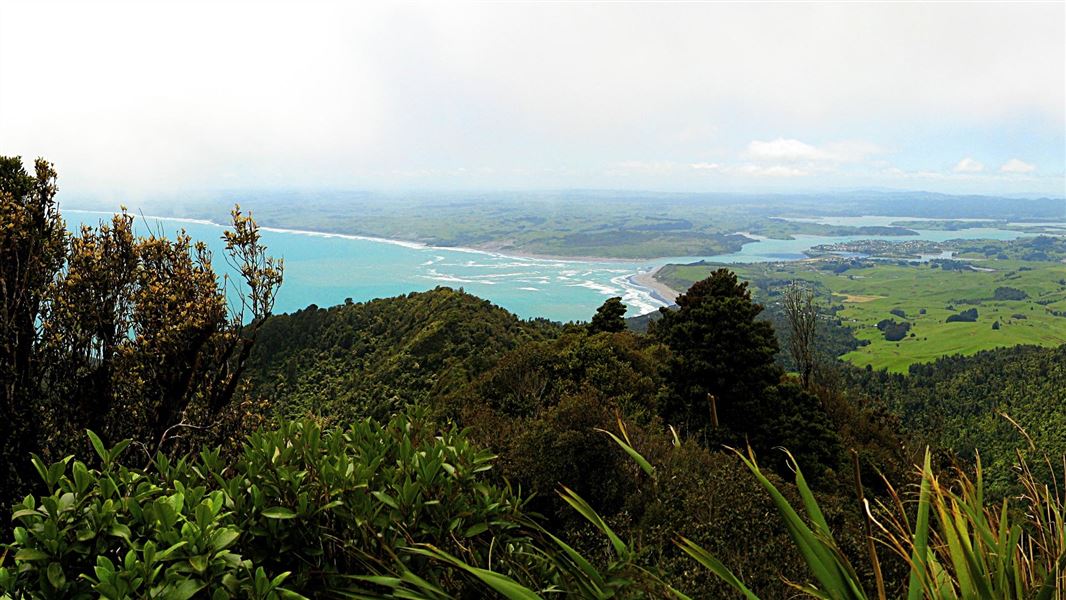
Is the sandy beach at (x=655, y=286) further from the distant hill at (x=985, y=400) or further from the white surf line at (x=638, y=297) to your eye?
the distant hill at (x=985, y=400)

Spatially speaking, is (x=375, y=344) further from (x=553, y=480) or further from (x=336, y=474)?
(x=336, y=474)

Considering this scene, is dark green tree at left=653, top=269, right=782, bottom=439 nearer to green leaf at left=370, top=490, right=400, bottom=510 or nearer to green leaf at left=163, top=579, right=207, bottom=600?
green leaf at left=370, top=490, right=400, bottom=510

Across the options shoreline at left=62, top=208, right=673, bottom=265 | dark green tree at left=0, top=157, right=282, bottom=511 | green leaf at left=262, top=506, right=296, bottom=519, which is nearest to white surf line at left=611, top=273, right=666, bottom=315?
shoreline at left=62, top=208, right=673, bottom=265

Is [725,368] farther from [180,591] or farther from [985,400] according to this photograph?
[985,400]

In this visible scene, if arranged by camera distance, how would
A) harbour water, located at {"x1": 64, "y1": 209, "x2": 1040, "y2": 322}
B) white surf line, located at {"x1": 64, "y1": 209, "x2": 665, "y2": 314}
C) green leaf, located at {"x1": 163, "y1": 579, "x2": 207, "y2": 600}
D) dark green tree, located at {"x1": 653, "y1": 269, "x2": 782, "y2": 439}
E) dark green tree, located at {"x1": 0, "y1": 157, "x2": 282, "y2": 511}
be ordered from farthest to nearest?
1. white surf line, located at {"x1": 64, "y1": 209, "x2": 665, "y2": 314}
2. harbour water, located at {"x1": 64, "y1": 209, "x2": 1040, "y2": 322}
3. dark green tree, located at {"x1": 653, "y1": 269, "x2": 782, "y2": 439}
4. dark green tree, located at {"x1": 0, "y1": 157, "x2": 282, "y2": 511}
5. green leaf, located at {"x1": 163, "y1": 579, "x2": 207, "y2": 600}

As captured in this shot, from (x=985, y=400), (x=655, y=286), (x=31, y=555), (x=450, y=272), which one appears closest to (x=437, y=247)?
(x=450, y=272)

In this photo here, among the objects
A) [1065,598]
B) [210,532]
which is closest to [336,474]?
[210,532]
